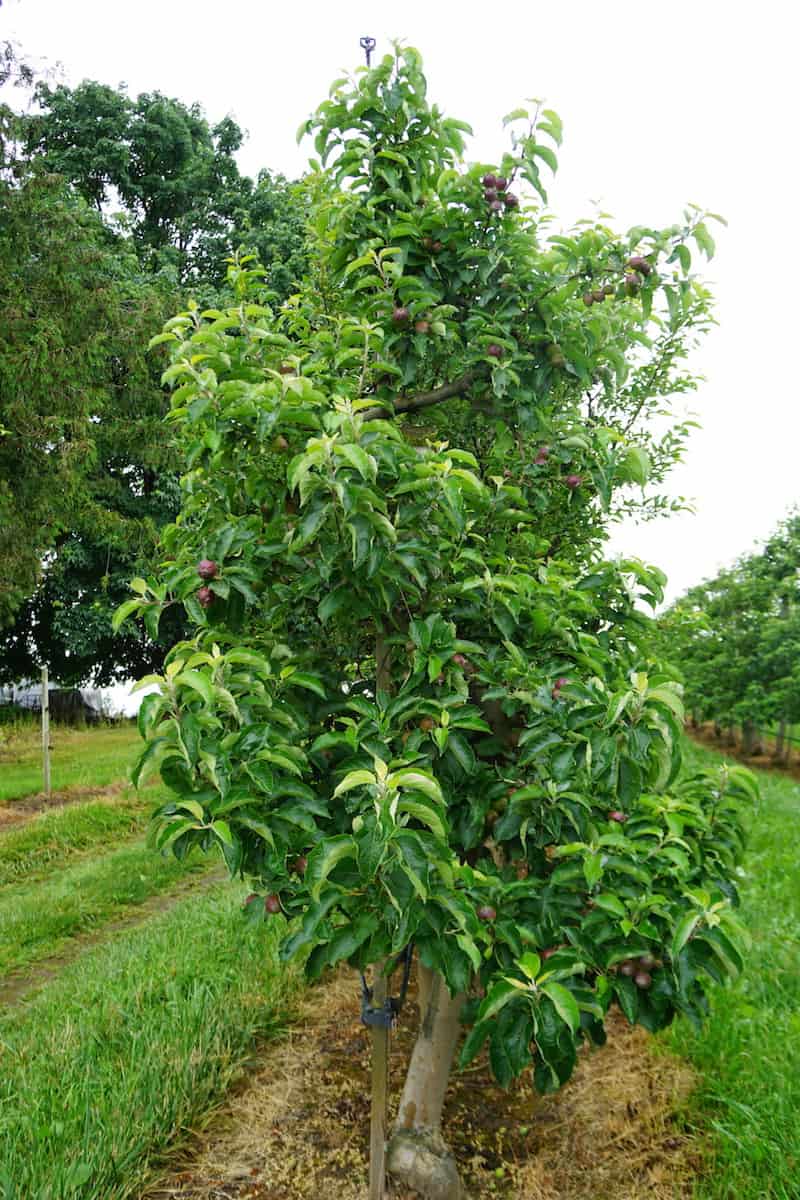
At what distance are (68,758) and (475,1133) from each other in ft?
38.2

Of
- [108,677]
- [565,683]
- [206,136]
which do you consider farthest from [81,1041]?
[206,136]

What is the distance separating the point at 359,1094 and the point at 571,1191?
87 centimetres

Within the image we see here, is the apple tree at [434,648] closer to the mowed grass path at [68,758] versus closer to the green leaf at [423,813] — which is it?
the green leaf at [423,813]

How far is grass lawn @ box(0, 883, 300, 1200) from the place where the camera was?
101 inches

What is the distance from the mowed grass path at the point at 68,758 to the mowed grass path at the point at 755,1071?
26.9ft

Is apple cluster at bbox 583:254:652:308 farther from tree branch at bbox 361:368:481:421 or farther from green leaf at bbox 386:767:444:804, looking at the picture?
green leaf at bbox 386:767:444:804

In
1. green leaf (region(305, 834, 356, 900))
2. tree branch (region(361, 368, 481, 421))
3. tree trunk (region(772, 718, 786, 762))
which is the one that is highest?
tree branch (region(361, 368, 481, 421))

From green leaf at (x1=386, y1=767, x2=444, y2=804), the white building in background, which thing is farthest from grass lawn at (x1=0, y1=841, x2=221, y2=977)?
the white building in background

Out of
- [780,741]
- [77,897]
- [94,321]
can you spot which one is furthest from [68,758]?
[780,741]

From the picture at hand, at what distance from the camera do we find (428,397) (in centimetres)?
277

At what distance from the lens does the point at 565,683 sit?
6.99 feet

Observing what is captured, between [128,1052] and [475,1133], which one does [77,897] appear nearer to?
[128,1052]

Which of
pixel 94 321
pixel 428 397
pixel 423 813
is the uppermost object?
pixel 94 321

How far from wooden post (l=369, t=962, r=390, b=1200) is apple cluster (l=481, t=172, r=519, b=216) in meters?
2.27
